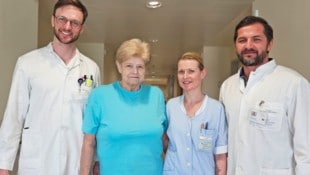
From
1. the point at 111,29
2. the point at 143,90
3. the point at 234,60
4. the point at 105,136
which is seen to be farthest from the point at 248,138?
the point at 234,60

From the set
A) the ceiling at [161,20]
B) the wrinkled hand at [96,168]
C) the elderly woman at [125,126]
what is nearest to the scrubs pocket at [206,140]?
the elderly woman at [125,126]

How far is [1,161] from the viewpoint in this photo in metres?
1.73

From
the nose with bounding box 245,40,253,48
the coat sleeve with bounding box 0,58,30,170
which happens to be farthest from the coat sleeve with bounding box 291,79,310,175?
the coat sleeve with bounding box 0,58,30,170

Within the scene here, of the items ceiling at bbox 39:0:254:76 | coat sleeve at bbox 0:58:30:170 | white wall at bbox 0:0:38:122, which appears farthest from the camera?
ceiling at bbox 39:0:254:76

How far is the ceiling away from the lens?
3236mm

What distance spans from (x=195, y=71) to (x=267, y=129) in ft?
1.61

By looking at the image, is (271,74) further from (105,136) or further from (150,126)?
(105,136)

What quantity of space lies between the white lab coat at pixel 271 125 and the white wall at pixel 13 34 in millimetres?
1635

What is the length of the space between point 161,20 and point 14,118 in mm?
2570

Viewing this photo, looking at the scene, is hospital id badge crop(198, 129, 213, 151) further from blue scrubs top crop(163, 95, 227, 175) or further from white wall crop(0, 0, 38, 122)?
white wall crop(0, 0, 38, 122)

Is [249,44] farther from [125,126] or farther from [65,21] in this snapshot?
[65,21]

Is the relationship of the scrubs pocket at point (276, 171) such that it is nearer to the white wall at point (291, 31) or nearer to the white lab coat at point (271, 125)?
the white lab coat at point (271, 125)

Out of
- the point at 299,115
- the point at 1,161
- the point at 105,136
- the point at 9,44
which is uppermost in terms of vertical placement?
the point at 9,44

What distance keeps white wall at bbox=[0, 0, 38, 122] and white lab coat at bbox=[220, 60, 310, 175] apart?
1635 mm
